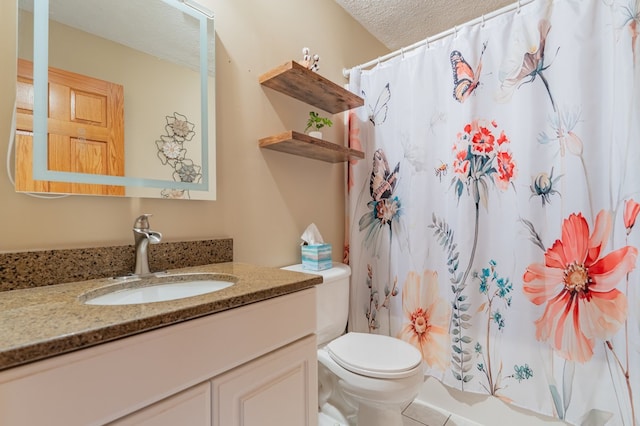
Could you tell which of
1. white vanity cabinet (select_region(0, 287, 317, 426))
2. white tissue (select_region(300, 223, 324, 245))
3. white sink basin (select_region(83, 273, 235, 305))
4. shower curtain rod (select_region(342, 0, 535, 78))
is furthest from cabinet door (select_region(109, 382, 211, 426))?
shower curtain rod (select_region(342, 0, 535, 78))

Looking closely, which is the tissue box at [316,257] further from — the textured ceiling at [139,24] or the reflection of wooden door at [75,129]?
the textured ceiling at [139,24]

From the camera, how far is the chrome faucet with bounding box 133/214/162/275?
91cm

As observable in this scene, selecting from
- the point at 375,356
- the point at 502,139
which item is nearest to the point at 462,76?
the point at 502,139

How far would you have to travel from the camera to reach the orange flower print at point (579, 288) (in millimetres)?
1098

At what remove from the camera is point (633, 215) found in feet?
3.49

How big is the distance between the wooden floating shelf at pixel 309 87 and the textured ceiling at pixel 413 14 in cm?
67

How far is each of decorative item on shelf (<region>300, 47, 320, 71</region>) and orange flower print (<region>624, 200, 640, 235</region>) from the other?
56.8 inches

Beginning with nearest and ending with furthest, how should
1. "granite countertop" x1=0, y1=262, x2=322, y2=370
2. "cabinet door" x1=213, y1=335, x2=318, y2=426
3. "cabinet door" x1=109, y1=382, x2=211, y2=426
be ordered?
"granite countertop" x1=0, y1=262, x2=322, y2=370, "cabinet door" x1=109, y1=382, x2=211, y2=426, "cabinet door" x1=213, y1=335, x2=318, y2=426

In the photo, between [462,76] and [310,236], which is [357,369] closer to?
[310,236]

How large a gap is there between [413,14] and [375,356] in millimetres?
1995

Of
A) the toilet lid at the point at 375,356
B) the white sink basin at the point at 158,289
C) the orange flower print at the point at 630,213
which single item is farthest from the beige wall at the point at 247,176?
the orange flower print at the point at 630,213

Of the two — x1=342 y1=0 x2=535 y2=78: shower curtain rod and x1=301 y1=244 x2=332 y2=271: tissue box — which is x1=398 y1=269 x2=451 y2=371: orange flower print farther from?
x1=342 y1=0 x2=535 y2=78: shower curtain rod

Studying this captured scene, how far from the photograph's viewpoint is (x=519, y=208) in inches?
50.4

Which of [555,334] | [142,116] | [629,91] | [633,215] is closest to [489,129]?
[629,91]
